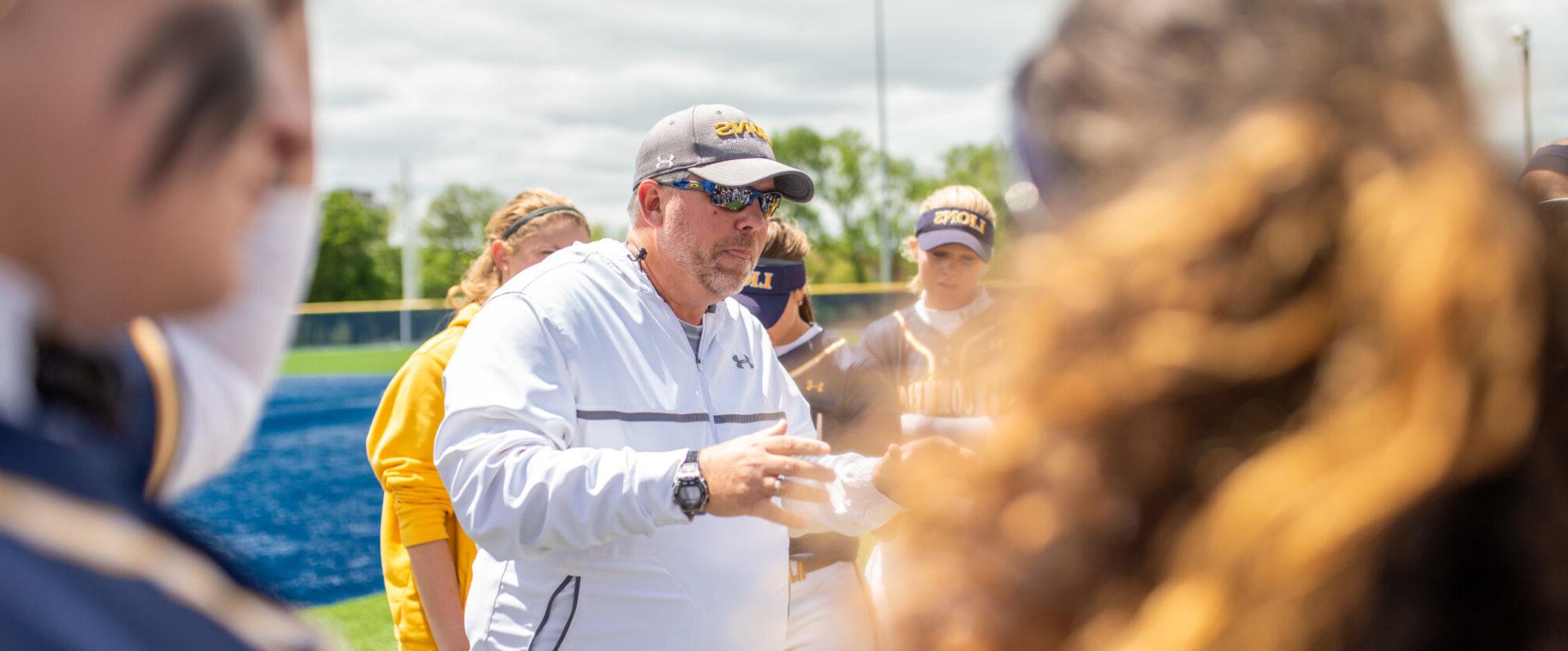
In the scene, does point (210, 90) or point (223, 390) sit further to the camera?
point (223, 390)

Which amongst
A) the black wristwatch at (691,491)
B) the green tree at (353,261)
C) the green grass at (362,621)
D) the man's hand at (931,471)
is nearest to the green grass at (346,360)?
the green grass at (362,621)

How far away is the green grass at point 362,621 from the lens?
6.00 metres

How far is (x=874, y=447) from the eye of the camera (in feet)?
14.5

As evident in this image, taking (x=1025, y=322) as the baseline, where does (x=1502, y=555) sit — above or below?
below

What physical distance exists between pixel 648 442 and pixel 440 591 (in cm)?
129

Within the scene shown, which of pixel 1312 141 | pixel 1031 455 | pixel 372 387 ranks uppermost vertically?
pixel 1312 141

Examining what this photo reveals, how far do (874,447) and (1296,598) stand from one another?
369 cm

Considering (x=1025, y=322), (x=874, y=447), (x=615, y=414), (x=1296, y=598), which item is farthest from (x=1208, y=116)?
(x=874, y=447)

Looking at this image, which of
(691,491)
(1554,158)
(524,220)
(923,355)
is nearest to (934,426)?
(923,355)

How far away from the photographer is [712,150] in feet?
10.0

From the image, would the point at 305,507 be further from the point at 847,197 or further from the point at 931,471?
the point at 847,197

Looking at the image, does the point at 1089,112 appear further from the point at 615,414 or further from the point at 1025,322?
the point at 615,414

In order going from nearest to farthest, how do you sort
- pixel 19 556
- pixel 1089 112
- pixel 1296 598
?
pixel 19 556 < pixel 1296 598 < pixel 1089 112

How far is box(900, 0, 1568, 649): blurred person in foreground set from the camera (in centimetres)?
72
